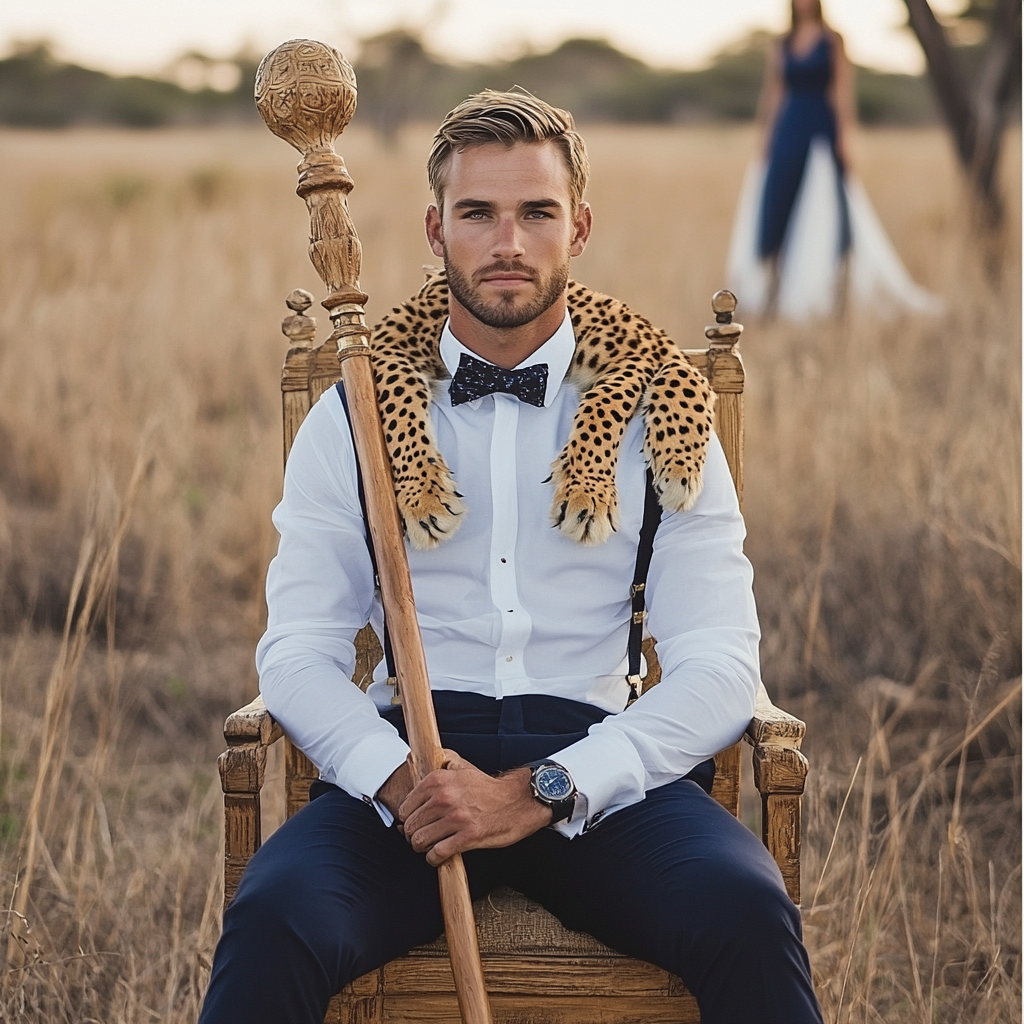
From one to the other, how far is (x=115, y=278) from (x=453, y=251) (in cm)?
640

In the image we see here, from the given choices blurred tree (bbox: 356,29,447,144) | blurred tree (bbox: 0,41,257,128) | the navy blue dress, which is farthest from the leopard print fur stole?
blurred tree (bbox: 0,41,257,128)

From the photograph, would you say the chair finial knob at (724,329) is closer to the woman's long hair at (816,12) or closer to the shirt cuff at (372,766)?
the shirt cuff at (372,766)

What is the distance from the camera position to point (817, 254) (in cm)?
921

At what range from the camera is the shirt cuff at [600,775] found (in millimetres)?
2031

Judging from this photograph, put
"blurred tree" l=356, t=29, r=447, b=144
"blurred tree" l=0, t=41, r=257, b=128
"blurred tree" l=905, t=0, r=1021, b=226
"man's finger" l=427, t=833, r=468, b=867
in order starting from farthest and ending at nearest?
1. "blurred tree" l=0, t=41, r=257, b=128
2. "blurred tree" l=356, t=29, r=447, b=144
3. "blurred tree" l=905, t=0, r=1021, b=226
4. "man's finger" l=427, t=833, r=468, b=867

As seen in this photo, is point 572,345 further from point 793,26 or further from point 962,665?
point 793,26

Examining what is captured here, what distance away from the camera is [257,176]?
13.8 m

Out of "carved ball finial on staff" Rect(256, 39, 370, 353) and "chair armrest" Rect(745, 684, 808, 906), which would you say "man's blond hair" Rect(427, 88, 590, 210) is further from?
"chair armrest" Rect(745, 684, 808, 906)

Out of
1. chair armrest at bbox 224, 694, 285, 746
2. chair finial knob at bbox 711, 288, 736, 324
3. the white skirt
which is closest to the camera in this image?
chair armrest at bbox 224, 694, 285, 746

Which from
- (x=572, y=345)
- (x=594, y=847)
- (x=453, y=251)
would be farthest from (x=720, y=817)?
(x=453, y=251)

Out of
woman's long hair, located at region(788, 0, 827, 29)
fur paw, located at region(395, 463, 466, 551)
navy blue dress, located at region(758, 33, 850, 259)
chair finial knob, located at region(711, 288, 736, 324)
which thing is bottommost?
fur paw, located at region(395, 463, 466, 551)

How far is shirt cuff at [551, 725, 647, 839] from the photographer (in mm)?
2031

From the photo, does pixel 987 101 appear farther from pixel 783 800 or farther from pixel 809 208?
pixel 783 800

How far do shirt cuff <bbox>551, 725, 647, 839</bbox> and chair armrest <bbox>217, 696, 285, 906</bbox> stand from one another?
482mm
